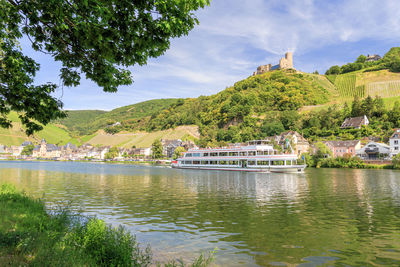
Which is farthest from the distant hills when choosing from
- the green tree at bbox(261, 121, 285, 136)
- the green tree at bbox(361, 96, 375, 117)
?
the green tree at bbox(361, 96, 375, 117)

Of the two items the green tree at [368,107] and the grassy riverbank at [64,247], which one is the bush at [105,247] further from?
the green tree at [368,107]

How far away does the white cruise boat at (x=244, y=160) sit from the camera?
183 feet

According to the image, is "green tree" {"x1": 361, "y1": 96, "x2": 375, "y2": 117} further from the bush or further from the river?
the bush

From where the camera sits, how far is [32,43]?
7457 mm

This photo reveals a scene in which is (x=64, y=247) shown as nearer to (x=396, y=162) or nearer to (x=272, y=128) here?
(x=396, y=162)

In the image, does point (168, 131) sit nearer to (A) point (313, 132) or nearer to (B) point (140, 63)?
(A) point (313, 132)

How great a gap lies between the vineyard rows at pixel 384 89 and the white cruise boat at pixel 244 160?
103 m

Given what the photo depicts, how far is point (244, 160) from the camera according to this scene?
2486 inches

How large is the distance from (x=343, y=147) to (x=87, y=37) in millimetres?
93799

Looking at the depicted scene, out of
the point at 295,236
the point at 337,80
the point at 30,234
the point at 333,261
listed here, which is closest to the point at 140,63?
the point at 30,234

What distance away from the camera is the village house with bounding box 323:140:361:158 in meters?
84.8

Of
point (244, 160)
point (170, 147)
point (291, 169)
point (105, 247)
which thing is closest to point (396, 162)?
point (291, 169)

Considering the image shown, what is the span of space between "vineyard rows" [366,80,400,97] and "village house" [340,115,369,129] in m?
45.4

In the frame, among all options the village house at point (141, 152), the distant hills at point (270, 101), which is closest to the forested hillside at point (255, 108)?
the distant hills at point (270, 101)
